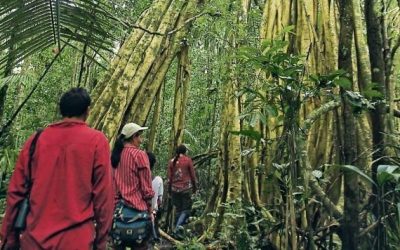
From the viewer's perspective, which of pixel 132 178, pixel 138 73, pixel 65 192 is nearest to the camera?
pixel 65 192

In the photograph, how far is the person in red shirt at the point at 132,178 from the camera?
138 inches

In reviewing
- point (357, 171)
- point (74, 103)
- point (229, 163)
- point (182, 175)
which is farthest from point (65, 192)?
point (182, 175)

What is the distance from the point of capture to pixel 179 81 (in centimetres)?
748

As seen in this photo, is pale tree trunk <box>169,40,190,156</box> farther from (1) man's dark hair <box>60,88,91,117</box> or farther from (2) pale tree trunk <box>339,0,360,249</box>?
(1) man's dark hair <box>60,88,91,117</box>

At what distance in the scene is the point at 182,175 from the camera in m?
6.59

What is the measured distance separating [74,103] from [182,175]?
4.41 meters

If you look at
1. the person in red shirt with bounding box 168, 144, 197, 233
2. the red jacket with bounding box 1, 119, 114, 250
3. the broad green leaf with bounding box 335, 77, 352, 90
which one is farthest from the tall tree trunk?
the person in red shirt with bounding box 168, 144, 197, 233

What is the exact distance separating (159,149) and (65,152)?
33.2 ft

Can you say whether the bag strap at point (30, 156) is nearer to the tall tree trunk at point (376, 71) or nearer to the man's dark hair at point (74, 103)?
the man's dark hair at point (74, 103)

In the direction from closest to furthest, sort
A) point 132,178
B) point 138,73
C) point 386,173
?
point 386,173 → point 132,178 → point 138,73

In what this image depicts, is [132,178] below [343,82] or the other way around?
below

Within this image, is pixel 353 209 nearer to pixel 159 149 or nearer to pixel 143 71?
pixel 143 71

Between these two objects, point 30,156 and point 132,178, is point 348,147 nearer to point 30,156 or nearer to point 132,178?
point 132,178

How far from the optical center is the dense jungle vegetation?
8.04ft
